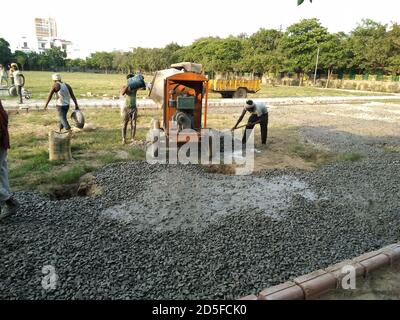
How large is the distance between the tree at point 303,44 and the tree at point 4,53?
160 feet

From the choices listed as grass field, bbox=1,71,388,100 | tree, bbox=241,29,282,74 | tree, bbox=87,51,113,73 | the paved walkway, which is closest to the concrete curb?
the paved walkway

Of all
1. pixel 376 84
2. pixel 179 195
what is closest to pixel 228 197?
pixel 179 195

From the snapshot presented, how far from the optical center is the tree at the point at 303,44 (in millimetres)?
43344

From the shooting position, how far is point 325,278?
3.06 meters

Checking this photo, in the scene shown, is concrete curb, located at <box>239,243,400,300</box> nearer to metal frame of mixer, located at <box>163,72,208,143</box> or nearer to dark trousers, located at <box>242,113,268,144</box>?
metal frame of mixer, located at <box>163,72,208,143</box>

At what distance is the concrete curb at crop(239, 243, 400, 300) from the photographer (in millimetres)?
2846

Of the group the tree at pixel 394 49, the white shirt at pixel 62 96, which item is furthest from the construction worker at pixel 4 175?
the tree at pixel 394 49

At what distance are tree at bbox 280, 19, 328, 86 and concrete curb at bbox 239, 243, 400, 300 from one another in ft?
144

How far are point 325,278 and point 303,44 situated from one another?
45759mm

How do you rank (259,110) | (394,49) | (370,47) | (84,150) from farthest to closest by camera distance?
1. (370,47)
2. (394,49)
3. (259,110)
4. (84,150)

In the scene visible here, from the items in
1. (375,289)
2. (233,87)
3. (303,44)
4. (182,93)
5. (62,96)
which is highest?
(303,44)

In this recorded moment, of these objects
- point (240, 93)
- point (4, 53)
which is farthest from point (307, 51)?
point (4, 53)

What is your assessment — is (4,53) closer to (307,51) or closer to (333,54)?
(307,51)

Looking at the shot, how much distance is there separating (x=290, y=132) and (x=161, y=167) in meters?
5.93
